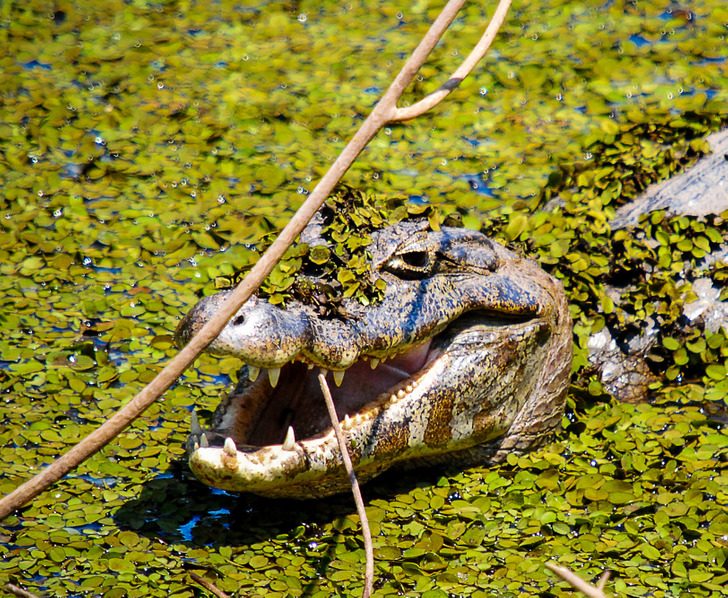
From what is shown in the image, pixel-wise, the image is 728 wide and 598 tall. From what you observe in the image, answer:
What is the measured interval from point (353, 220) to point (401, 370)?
2.11 ft

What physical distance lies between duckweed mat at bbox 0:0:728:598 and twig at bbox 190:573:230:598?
58 mm

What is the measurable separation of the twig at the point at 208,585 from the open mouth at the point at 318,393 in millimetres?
446

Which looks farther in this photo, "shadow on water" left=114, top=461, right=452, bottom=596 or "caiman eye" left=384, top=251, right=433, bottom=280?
"caiman eye" left=384, top=251, right=433, bottom=280

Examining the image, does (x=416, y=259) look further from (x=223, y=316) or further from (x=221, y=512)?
(x=223, y=316)

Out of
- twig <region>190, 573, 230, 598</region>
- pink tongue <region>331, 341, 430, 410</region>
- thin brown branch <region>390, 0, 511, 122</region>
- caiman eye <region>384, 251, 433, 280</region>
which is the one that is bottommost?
twig <region>190, 573, 230, 598</region>

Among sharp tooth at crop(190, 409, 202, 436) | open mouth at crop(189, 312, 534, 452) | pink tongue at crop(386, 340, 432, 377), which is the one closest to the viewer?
sharp tooth at crop(190, 409, 202, 436)

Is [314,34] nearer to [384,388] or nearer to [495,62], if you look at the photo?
[495,62]

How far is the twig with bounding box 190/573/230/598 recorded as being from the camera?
3592mm

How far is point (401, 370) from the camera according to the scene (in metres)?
4.32

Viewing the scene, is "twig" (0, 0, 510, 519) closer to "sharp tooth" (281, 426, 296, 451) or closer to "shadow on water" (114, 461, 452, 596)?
"sharp tooth" (281, 426, 296, 451)

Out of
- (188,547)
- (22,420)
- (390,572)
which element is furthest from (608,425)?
(22,420)

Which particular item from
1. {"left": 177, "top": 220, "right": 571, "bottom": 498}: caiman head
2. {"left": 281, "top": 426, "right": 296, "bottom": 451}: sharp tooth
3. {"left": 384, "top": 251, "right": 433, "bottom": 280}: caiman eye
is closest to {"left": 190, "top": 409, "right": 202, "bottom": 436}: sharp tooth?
{"left": 177, "top": 220, "right": 571, "bottom": 498}: caiman head

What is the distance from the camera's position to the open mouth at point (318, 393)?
155 inches

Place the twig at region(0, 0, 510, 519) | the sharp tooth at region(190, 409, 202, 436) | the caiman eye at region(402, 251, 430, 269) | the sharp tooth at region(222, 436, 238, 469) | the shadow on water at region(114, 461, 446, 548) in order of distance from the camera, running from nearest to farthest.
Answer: the twig at region(0, 0, 510, 519) < the sharp tooth at region(222, 436, 238, 469) < the sharp tooth at region(190, 409, 202, 436) < the shadow on water at region(114, 461, 446, 548) < the caiman eye at region(402, 251, 430, 269)
